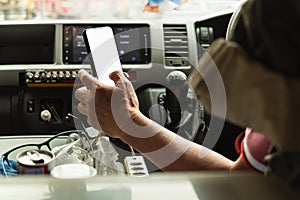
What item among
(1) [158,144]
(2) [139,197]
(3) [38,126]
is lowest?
(3) [38,126]

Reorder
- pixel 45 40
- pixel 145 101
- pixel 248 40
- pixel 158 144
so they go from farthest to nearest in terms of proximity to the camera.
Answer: pixel 45 40 < pixel 145 101 < pixel 158 144 < pixel 248 40

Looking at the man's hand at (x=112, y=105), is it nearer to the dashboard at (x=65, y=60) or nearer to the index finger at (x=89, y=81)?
the index finger at (x=89, y=81)

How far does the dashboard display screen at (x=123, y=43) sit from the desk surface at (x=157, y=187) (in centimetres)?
131

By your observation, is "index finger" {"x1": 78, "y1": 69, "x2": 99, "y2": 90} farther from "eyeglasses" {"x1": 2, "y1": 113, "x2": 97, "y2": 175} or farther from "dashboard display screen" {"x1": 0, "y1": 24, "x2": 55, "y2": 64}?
"dashboard display screen" {"x1": 0, "y1": 24, "x2": 55, "y2": 64}

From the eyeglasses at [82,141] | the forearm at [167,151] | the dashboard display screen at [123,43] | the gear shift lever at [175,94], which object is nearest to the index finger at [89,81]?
the forearm at [167,151]

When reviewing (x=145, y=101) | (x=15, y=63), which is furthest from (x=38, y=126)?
(x=145, y=101)

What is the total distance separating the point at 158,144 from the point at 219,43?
0.66 meters

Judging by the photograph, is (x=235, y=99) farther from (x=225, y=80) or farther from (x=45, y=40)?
(x=45, y=40)

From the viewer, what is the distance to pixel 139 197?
2.03 feet

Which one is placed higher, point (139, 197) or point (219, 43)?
point (219, 43)

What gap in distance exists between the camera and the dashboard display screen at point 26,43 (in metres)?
1.98

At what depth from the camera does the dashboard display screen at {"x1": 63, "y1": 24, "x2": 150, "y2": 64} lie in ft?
6.26

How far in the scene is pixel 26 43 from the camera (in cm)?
201

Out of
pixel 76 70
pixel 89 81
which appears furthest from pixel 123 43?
pixel 89 81
